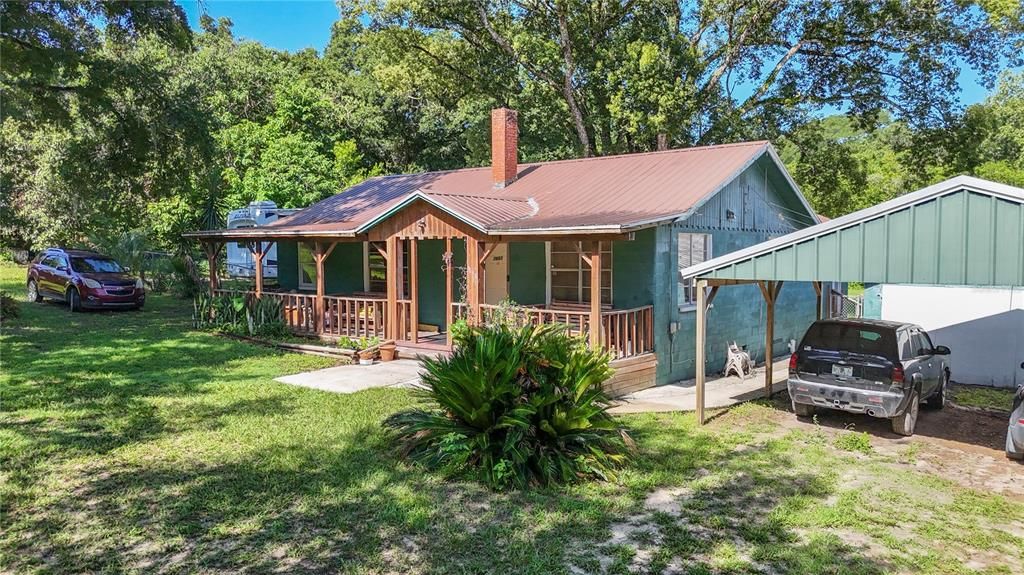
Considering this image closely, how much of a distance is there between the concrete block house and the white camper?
14.1 ft

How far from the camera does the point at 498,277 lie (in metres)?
15.0

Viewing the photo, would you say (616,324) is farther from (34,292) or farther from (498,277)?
(34,292)

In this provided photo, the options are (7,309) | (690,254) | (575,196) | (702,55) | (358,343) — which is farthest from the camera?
(702,55)

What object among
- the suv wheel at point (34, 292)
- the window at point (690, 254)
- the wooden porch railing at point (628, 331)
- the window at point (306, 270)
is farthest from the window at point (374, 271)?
the suv wheel at point (34, 292)

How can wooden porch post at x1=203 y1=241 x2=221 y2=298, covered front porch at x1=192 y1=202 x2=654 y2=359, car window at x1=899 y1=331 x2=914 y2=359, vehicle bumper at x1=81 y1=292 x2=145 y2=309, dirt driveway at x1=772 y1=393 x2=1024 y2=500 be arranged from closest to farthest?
1. dirt driveway at x1=772 y1=393 x2=1024 y2=500
2. car window at x1=899 y1=331 x2=914 y2=359
3. covered front porch at x1=192 y1=202 x2=654 y2=359
4. wooden porch post at x1=203 y1=241 x2=221 y2=298
5. vehicle bumper at x1=81 y1=292 x2=145 y2=309

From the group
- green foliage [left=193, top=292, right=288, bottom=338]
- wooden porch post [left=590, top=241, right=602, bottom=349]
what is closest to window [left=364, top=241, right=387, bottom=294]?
green foliage [left=193, top=292, right=288, bottom=338]

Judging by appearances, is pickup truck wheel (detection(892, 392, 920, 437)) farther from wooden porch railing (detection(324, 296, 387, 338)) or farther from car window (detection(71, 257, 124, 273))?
car window (detection(71, 257, 124, 273))

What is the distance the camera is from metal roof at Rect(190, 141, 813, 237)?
12.2 metres

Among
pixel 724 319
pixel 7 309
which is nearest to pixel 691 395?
pixel 724 319

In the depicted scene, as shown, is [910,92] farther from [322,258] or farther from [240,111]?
[240,111]

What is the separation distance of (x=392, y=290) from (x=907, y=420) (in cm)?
961

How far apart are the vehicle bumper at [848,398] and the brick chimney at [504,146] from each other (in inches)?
365

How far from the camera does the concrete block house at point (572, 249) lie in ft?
39.9

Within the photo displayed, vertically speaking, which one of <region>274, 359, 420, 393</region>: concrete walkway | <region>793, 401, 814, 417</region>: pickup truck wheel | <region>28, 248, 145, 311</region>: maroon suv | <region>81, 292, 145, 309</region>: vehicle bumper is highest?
<region>28, 248, 145, 311</region>: maroon suv
